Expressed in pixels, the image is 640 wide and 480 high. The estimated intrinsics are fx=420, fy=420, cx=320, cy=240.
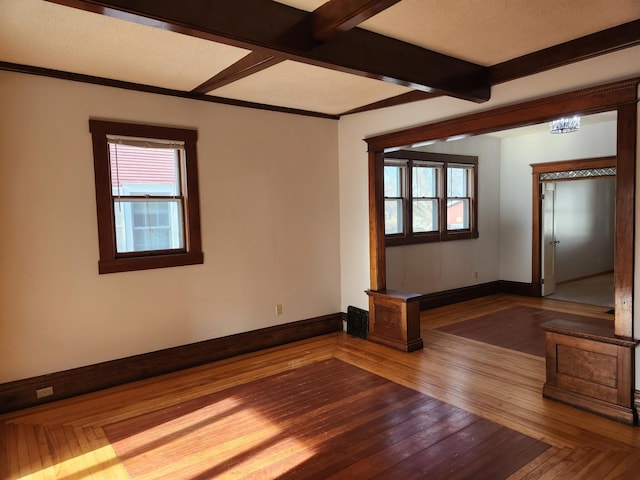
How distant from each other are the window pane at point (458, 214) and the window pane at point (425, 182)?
412 millimetres

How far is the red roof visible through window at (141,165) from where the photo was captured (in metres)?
3.81

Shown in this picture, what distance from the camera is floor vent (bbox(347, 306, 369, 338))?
5.05 metres

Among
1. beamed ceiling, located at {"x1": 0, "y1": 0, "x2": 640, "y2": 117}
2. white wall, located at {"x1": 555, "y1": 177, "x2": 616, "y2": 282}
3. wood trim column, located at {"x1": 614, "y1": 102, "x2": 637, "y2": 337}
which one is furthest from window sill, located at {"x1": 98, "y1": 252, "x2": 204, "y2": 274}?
white wall, located at {"x1": 555, "y1": 177, "x2": 616, "y2": 282}

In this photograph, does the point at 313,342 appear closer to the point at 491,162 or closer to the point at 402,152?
the point at 402,152

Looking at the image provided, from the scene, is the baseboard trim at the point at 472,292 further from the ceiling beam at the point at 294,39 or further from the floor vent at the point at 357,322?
the ceiling beam at the point at 294,39

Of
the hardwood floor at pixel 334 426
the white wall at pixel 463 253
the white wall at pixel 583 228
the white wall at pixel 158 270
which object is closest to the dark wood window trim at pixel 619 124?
the hardwood floor at pixel 334 426

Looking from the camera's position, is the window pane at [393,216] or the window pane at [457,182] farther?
the window pane at [457,182]

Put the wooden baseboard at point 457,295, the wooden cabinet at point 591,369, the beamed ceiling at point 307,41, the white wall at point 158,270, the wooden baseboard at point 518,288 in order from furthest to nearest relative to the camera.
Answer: the wooden baseboard at point 518,288 < the wooden baseboard at point 457,295 < the white wall at point 158,270 < the wooden cabinet at point 591,369 < the beamed ceiling at point 307,41

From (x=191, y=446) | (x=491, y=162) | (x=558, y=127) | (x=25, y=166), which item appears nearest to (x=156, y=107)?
(x=25, y=166)

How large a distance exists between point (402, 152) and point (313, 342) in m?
2.96

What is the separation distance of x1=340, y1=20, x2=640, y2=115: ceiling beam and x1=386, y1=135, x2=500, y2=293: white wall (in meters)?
2.82

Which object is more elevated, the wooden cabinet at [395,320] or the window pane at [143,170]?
the window pane at [143,170]

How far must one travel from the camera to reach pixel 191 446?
282 cm

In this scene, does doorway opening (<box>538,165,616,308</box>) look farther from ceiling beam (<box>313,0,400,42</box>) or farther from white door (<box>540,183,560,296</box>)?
ceiling beam (<box>313,0,400,42</box>)
